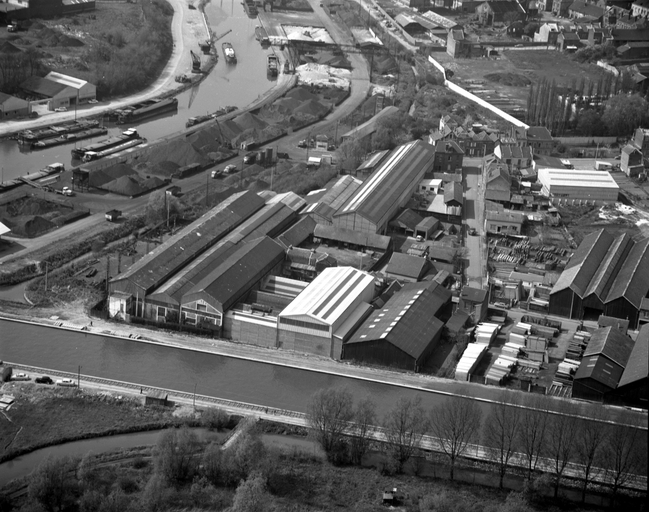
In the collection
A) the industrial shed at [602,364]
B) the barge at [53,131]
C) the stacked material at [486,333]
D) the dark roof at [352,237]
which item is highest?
the barge at [53,131]

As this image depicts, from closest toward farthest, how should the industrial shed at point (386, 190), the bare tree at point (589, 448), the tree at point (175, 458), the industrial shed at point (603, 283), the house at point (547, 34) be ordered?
the tree at point (175, 458) → the bare tree at point (589, 448) → the industrial shed at point (603, 283) → the industrial shed at point (386, 190) → the house at point (547, 34)

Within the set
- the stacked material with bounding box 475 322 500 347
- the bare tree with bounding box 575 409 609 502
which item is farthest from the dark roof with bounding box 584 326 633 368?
the bare tree with bounding box 575 409 609 502

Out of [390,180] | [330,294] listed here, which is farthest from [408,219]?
[330,294]

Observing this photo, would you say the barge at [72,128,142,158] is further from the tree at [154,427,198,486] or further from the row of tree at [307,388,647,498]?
A: the tree at [154,427,198,486]

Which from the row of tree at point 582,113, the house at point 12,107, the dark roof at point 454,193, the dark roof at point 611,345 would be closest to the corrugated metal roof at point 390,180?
the dark roof at point 454,193

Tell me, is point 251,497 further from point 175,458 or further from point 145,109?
point 145,109

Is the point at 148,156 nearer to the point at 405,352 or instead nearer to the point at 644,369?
the point at 405,352

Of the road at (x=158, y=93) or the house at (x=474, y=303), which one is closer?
the house at (x=474, y=303)

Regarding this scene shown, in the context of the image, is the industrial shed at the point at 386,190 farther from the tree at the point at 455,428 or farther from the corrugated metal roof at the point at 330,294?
the tree at the point at 455,428
